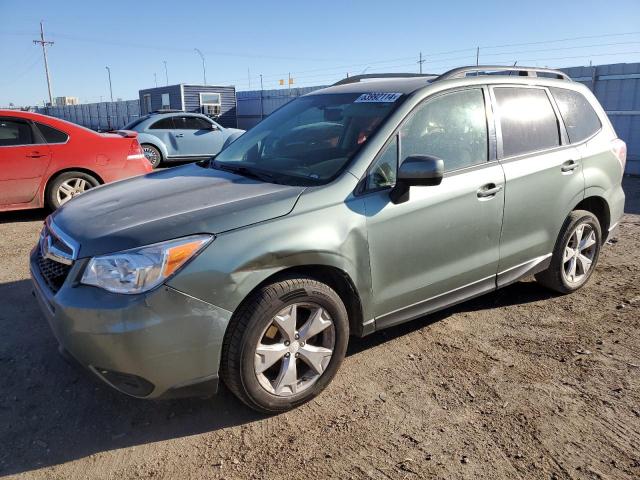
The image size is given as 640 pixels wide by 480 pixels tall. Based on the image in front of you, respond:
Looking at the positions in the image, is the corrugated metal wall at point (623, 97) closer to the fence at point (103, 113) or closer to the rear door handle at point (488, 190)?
the rear door handle at point (488, 190)

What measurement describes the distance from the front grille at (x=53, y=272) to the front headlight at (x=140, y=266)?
1.00 ft

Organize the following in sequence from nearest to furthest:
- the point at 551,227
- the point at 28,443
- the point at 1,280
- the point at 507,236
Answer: the point at 28,443, the point at 507,236, the point at 551,227, the point at 1,280

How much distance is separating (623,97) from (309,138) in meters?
11.0

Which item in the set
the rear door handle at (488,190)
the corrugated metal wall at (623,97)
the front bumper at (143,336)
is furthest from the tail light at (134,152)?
the corrugated metal wall at (623,97)

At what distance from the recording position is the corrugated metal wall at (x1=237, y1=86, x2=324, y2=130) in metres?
25.0

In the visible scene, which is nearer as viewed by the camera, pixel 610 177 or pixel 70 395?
pixel 70 395

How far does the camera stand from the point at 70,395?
3170 mm

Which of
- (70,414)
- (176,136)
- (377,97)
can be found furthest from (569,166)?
(176,136)

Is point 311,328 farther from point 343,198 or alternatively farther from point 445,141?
point 445,141

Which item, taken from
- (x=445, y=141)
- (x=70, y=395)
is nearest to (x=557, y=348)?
(x=445, y=141)

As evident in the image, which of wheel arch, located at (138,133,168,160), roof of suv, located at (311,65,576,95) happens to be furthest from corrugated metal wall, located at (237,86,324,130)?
roof of suv, located at (311,65,576,95)

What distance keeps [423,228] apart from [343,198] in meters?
0.62

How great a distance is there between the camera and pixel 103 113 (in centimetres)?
3912

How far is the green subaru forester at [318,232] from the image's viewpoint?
2.53 metres
